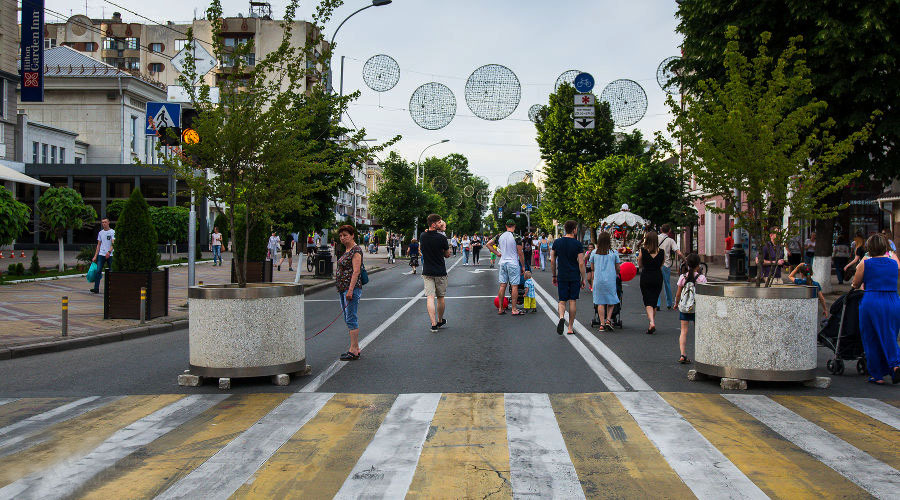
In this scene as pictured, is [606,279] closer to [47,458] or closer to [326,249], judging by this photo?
[47,458]

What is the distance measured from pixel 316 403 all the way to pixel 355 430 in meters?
1.13

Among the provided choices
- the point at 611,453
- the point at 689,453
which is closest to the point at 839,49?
the point at 689,453

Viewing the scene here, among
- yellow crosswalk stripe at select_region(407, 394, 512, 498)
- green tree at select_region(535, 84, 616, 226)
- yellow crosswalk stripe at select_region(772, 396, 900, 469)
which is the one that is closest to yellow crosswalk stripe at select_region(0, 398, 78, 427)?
yellow crosswalk stripe at select_region(407, 394, 512, 498)

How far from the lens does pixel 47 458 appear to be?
5.10m

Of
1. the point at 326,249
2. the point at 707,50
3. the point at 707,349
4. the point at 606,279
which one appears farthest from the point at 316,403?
the point at 326,249

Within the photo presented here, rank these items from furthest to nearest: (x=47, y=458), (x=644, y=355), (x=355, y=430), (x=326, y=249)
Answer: (x=326, y=249) < (x=644, y=355) < (x=355, y=430) < (x=47, y=458)

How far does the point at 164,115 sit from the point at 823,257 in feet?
54.3

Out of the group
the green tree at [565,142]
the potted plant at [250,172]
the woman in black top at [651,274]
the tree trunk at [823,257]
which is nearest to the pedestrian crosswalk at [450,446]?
the potted plant at [250,172]

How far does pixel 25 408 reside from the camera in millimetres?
6844

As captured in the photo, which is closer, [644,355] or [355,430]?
[355,430]

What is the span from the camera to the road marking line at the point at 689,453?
438 cm

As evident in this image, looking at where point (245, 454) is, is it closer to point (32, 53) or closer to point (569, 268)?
point (569, 268)

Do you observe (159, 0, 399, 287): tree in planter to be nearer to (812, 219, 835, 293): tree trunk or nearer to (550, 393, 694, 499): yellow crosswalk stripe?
(550, 393, 694, 499): yellow crosswalk stripe

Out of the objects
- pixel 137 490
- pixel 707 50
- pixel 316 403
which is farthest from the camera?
pixel 707 50
